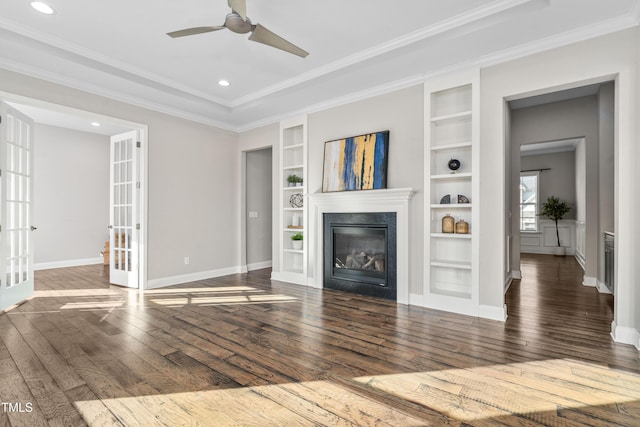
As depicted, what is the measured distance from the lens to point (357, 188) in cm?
439

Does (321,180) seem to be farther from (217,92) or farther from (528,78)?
(528,78)

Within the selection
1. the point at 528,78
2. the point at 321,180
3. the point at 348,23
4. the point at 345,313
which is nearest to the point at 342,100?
the point at 321,180

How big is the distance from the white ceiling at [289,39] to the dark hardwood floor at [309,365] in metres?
2.76

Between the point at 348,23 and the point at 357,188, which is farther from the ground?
the point at 348,23

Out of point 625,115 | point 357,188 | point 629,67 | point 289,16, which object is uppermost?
point 289,16

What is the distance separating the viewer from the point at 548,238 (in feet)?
29.1

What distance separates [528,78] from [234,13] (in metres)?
2.84

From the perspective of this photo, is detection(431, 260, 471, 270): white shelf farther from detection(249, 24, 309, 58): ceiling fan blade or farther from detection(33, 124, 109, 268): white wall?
detection(33, 124, 109, 268): white wall

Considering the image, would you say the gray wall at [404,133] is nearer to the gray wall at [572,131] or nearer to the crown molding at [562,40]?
the crown molding at [562,40]

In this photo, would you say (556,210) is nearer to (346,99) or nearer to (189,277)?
(346,99)

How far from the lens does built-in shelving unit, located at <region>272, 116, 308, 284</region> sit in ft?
17.1

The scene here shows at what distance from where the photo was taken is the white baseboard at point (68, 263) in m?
6.34

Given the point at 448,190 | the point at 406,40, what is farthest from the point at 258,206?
the point at 406,40

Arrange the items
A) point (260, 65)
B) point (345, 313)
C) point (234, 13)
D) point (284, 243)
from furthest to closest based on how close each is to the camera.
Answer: point (284, 243), point (260, 65), point (345, 313), point (234, 13)
